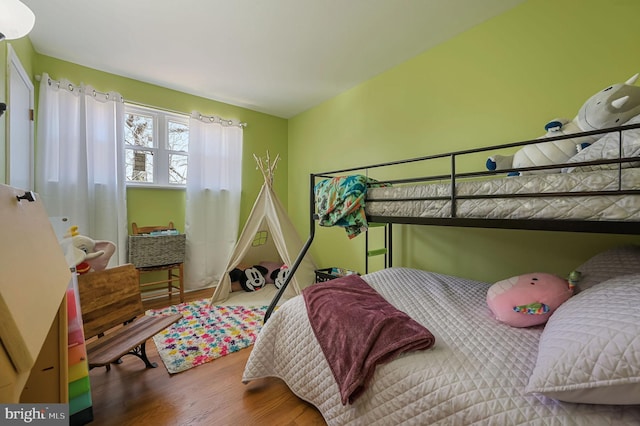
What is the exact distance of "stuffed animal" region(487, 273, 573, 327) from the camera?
115 cm

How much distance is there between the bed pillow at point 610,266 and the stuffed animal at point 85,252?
8.93ft

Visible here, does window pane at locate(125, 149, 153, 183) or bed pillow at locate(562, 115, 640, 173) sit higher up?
window pane at locate(125, 149, 153, 183)

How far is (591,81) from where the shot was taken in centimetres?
161

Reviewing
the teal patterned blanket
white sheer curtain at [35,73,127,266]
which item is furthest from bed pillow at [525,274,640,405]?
white sheer curtain at [35,73,127,266]

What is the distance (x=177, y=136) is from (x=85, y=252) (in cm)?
189

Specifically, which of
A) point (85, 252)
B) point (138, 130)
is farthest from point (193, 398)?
point (138, 130)

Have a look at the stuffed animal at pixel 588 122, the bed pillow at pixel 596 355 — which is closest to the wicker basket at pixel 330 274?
the stuffed animal at pixel 588 122

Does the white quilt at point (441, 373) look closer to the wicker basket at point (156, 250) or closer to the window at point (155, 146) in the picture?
the wicker basket at point (156, 250)

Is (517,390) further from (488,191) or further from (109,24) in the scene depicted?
(109,24)

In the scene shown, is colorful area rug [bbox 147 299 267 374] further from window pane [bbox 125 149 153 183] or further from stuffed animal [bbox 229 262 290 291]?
window pane [bbox 125 149 153 183]

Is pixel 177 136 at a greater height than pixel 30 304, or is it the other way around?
pixel 177 136

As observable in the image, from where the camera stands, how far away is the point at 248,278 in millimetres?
3227

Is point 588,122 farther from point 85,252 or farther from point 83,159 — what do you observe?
point 83,159

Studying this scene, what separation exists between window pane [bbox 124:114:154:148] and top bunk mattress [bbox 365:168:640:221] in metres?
3.05
